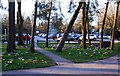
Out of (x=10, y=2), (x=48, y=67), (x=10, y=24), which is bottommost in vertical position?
(x=48, y=67)

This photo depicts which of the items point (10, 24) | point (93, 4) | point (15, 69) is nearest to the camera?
point (15, 69)

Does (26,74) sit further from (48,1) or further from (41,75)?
(48,1)

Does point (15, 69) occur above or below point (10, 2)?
below

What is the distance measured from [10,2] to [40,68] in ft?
30.5

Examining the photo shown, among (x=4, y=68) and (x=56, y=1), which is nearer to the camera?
(x=4, y=68)

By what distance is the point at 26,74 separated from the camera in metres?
10.5

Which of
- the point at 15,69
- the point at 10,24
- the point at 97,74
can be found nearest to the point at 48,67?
the point at 15,69

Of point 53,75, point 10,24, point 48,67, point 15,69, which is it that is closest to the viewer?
point 53,75

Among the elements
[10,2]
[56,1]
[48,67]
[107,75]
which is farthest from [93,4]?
[107,75]

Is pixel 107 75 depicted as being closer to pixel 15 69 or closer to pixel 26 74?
pixel 26 74

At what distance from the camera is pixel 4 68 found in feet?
39.0

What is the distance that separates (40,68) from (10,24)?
8585mm

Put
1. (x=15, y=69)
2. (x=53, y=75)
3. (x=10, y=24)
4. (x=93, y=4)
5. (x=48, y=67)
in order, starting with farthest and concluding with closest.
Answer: (x=93, y=4), (x=10, y=24), (x=48, y=67), (x=15, y=69), (x=53, y=75)

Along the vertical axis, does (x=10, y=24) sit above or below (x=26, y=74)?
above
